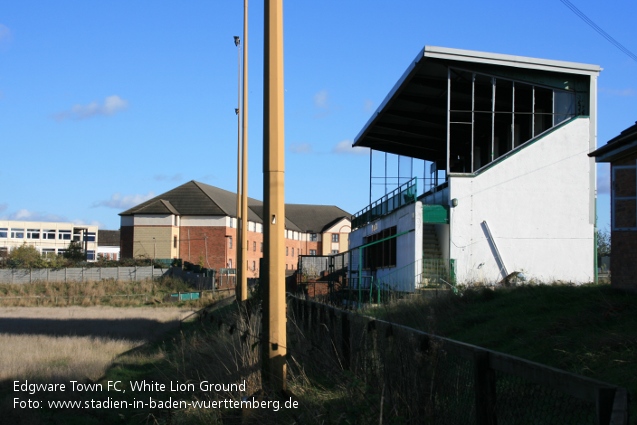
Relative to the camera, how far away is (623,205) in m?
14.5

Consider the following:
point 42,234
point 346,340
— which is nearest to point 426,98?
point 346,340

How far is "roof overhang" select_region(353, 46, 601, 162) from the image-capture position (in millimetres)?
26297

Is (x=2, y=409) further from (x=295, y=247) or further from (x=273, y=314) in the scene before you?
(x=295, y=247)

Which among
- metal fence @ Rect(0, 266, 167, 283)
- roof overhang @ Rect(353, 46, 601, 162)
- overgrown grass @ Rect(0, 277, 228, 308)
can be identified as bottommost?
overgrown grass @ Rect(0, 277, 228, 308)

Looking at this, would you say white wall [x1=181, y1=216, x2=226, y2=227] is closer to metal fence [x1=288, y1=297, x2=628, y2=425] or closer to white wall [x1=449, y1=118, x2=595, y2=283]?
white wall [x1=449, y1=118, x2=595, y2=283]

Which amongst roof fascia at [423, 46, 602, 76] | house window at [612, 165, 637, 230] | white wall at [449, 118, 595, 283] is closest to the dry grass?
house window at [612, 165, 637, 230]

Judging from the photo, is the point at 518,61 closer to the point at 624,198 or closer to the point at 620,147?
the point at 620,147

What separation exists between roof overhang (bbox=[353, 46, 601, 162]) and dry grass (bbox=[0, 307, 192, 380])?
1373 centimetres

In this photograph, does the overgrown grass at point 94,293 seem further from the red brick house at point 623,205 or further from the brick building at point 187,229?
the red brick house at point 623,205

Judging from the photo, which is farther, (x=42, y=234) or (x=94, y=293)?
(x=42, y=234)

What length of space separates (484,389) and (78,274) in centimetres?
6596

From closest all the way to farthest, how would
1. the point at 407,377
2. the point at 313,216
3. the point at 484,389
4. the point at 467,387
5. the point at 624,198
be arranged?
the point at 484,389
the point at 467,387
the point at 407,377
the point at 624,198
the point at 313,216

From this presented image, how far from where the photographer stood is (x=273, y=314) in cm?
808

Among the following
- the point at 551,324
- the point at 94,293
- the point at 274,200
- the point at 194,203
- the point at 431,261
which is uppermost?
the point at 194,203
